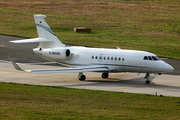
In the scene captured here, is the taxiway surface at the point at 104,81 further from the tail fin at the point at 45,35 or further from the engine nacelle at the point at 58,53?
the tail fin at the point at 45,35

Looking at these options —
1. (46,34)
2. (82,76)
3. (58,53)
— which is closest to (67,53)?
(58,53)

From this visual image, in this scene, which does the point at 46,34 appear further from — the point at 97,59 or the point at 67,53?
the point at 97,59

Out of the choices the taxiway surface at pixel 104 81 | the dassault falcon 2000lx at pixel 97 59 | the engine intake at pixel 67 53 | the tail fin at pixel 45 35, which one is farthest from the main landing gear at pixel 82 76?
the tail fin at pixel 45 35

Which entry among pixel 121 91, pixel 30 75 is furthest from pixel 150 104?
pixel 30 75

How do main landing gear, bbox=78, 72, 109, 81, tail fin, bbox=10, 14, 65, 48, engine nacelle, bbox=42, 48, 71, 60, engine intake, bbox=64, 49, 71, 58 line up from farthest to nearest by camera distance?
1. tail fin, bbox=10, 14, 65, 48
2. engine intake, bbox=64, 49, 71, 58
3. engine nacelle, bbox=42, 48, 71, 60
4. main landing gear, bbox=78, 72, 109, 81

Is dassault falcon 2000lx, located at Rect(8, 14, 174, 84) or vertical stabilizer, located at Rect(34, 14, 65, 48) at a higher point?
vertical stabilizer, located at Rect(34, 14, 65, 48)

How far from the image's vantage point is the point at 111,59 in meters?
33.5

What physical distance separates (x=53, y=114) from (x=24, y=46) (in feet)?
133

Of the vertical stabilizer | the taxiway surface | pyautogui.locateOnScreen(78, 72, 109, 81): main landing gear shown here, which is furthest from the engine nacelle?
pyautogui.locateOnScreen(78, 72, 109, 81): main landing gear

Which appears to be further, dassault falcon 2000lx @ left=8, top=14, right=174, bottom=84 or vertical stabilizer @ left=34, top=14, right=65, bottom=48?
vertical stabilizer @ left=34, top=14, right=65, bottom=48

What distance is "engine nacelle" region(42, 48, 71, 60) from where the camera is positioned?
3503cm

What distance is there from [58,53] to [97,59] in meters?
4.08

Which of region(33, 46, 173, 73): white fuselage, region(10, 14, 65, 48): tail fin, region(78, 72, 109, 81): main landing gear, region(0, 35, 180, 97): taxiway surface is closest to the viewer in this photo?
region(0, 35, 180, 97): taxiway surface

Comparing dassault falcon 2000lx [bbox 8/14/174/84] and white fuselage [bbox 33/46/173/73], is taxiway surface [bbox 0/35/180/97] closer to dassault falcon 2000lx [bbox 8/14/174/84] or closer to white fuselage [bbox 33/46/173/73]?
dassault falcon 2000lx [bbox 8/14/174/84]
